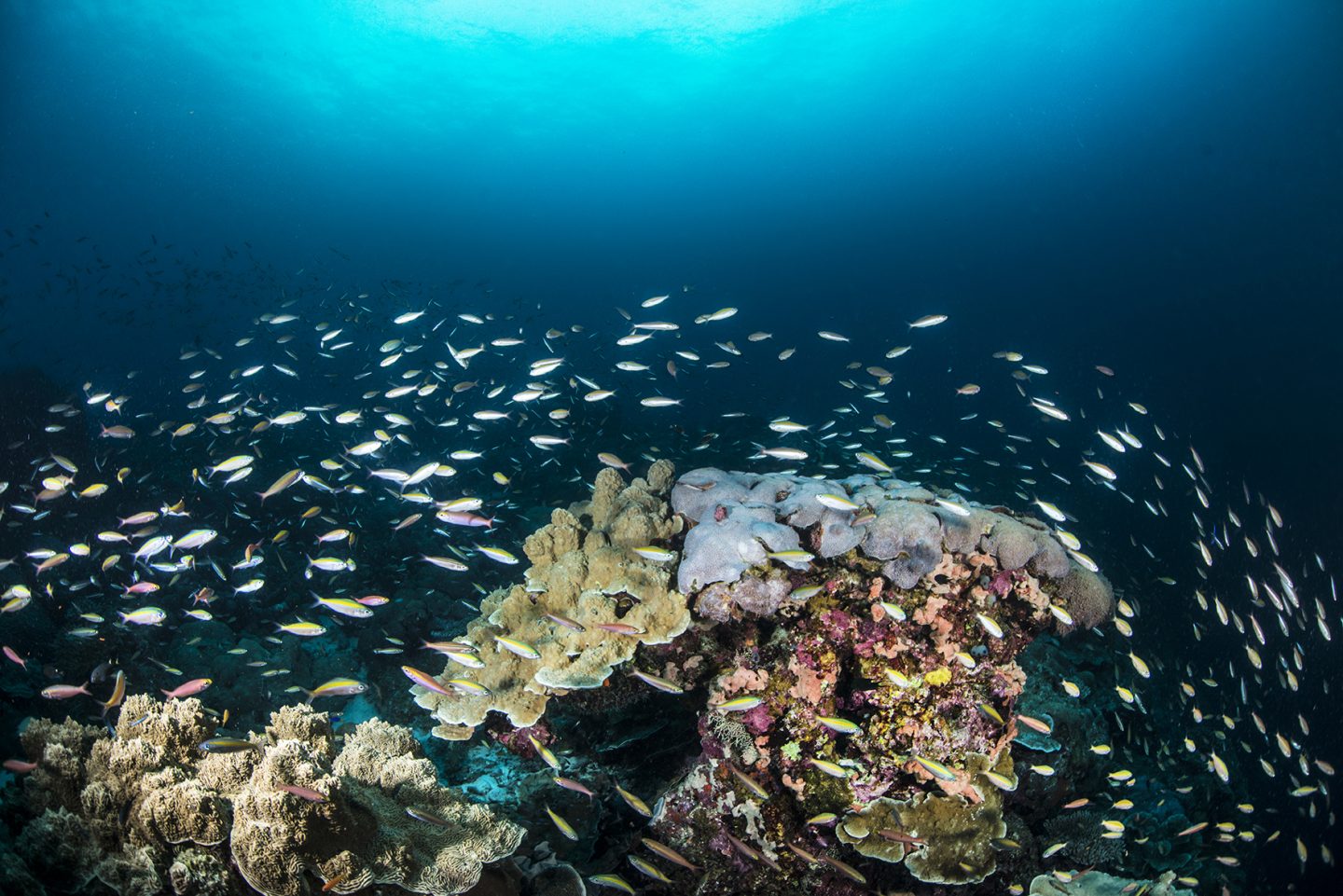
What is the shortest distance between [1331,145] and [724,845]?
7403cm

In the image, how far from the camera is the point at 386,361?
9.71m

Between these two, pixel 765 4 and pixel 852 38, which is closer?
pixel 765 4

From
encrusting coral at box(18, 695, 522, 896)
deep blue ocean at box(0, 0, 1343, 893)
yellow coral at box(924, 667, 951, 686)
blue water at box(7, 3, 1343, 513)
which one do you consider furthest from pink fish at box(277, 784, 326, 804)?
blue water at box(7, 3, 1343, 513)

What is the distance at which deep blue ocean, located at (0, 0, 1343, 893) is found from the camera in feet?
Result: 47.4

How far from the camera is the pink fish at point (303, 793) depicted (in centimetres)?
268

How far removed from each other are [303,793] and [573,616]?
284cm

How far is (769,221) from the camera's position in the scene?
9769 centimetres

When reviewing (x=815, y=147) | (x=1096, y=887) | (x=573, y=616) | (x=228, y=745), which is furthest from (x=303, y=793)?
(x=815, y=147)

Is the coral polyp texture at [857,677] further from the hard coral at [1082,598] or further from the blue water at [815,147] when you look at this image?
the blue water at [815,147]

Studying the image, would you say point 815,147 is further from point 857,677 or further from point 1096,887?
point 1096,887

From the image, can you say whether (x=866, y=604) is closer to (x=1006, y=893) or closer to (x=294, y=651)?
(x=1006, y=893)

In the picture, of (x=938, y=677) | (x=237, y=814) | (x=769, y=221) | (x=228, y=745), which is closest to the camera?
(x=237, y=814)

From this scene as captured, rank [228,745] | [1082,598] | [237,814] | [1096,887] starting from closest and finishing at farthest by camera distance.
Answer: [237,814] → [228,745] → [1096,887] → [1082,598]

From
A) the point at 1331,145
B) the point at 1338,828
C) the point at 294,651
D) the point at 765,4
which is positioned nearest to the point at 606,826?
the point at 294,651
